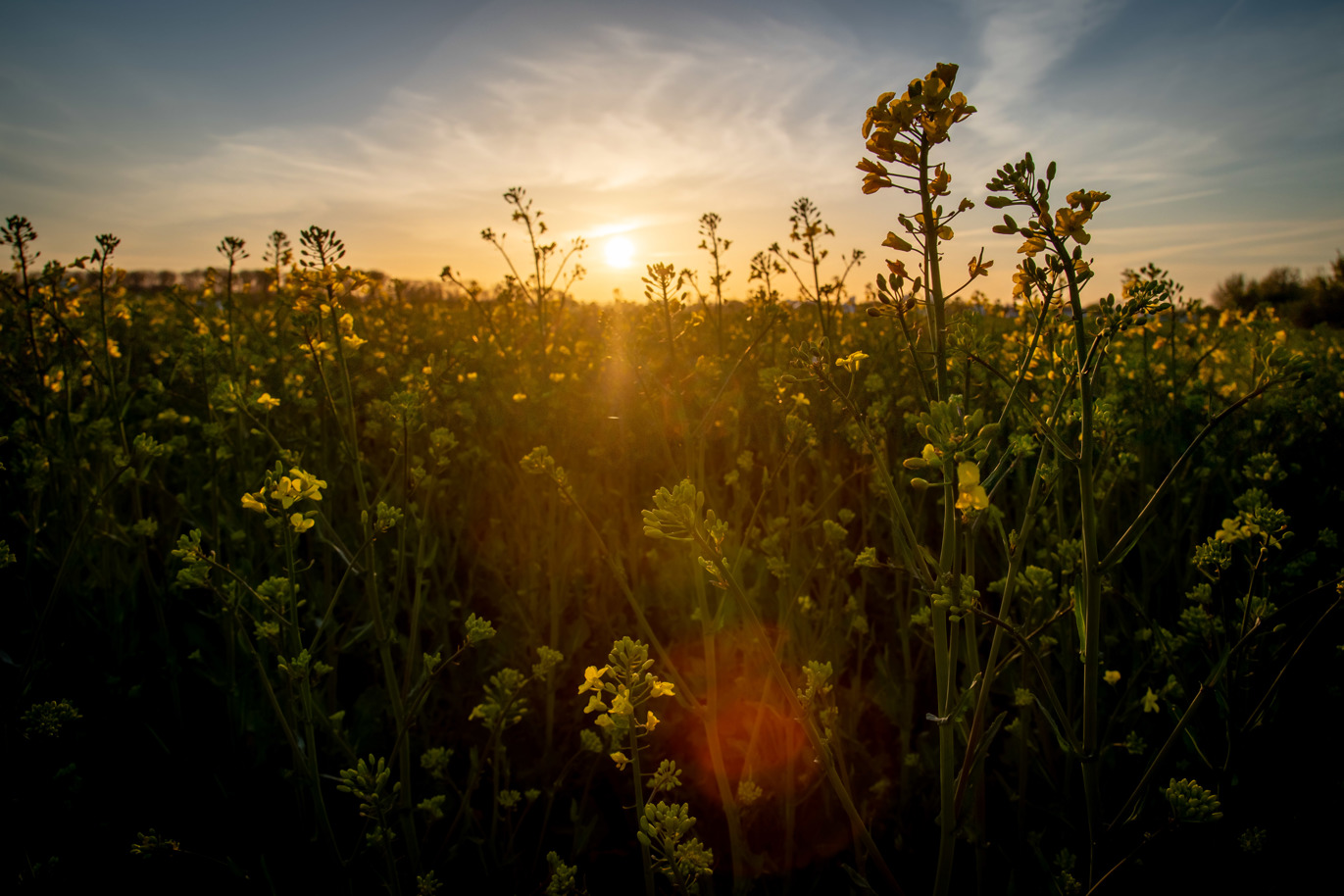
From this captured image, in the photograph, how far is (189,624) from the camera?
2.83 meters

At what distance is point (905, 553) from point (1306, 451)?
4.25m

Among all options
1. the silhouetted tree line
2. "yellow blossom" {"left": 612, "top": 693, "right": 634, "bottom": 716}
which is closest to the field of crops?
"yellow blossom" {"left": 612, "top": 693, "right": 634, "bottom": 716}

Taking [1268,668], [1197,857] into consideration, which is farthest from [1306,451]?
[1197,857]

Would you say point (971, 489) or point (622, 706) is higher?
point (971, 489)

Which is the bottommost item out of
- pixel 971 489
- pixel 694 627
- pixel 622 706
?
pixel 694 627

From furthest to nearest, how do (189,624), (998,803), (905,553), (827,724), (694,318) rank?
(189,624), (998,803), (694,318), (827,724), (905,553)

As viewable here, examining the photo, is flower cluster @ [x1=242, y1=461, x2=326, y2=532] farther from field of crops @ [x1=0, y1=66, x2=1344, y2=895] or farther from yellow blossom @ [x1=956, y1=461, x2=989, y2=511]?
yellow blossom @ [x1=956, y1=461, x2=989, y2=511]

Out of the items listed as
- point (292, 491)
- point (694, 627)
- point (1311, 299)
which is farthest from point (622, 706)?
point (1311, 299)

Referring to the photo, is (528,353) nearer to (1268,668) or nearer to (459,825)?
(459,825)

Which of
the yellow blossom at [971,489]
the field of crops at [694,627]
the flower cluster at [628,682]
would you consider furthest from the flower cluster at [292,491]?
the yellow blossom at [971,489]

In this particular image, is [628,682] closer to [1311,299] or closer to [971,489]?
[971,489]

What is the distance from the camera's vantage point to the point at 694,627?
279cm

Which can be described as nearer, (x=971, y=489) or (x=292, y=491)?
(x=971, y=489)

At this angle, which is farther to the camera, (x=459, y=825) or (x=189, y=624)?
(x=189, y=624)
